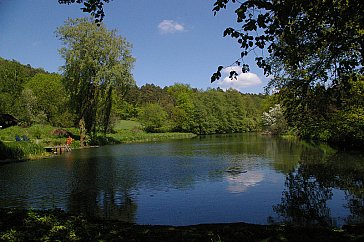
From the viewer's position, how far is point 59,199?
13586mm

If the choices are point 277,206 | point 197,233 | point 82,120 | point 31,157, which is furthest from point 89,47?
point 197,233

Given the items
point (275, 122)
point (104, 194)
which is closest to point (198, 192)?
point (104, 194)

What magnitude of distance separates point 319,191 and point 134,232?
32.4ft

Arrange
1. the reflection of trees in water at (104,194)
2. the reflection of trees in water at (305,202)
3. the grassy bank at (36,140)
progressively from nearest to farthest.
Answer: the reflection of trees in water at (305,202) < the reflection of trees in water at (104,194) < the grassy bank at (36,140)

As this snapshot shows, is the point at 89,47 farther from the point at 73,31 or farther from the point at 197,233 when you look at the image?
the point at 197,233

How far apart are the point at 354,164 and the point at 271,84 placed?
25.6 ft

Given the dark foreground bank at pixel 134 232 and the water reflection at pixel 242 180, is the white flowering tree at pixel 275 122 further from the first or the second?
the dark foreground bank at pixel 134 232

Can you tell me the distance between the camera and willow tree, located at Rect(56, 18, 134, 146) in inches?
1641

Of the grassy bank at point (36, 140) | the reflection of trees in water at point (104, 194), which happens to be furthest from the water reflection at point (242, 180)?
the grassy bank at point (36, 140)

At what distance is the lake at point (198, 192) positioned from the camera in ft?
36.0

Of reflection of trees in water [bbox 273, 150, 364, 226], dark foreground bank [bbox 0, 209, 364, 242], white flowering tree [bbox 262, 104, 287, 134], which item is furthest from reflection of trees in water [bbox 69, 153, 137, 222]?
white flowering tree [bbox 262, 104, 287, 134]

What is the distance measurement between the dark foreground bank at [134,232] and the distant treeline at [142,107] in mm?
36892

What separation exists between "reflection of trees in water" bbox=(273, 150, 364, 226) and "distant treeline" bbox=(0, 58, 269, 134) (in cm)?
2939

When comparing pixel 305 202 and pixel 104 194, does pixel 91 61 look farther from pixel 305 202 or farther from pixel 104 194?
pixel 305 202
